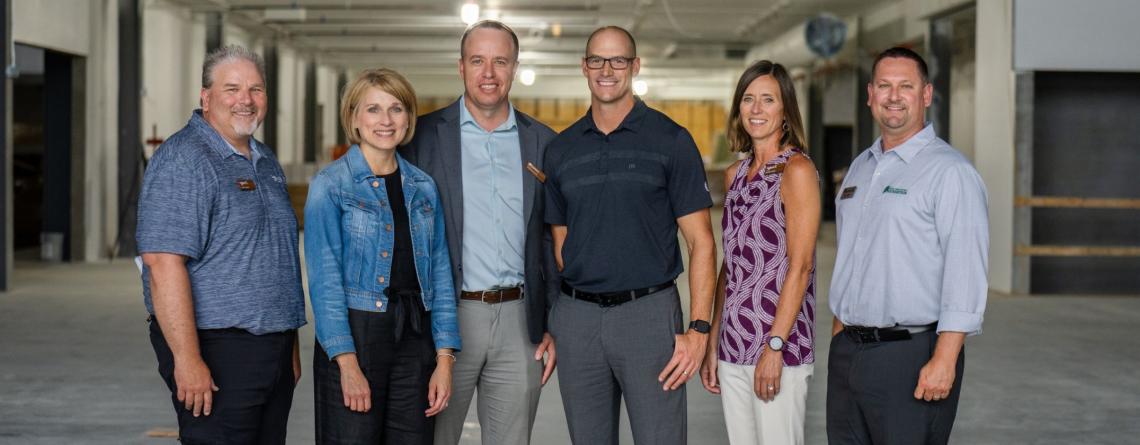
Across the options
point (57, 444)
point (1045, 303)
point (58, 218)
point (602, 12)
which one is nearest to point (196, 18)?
point (58, 218)

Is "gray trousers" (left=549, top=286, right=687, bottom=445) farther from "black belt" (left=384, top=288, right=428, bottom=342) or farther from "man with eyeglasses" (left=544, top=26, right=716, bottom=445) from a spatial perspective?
"black belt" (left=384, top=288, right=428, bottom=342)

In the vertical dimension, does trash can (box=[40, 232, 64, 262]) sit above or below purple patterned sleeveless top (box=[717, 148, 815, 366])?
below

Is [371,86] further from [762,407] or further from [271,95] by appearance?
[271,95]

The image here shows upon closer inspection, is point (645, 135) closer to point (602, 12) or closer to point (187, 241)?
point (187, 241)

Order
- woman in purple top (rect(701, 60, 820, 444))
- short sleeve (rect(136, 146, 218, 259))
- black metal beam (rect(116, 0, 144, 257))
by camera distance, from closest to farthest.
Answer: short sleeve (rect(136, 146, 218, 259)) < woman in purple top (rect(701, 60, 820, 444)) < black metal beam (rect(116, 0, 144, 257))

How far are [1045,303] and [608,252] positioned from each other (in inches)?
320

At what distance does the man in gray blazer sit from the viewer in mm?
3184

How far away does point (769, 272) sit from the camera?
304cm

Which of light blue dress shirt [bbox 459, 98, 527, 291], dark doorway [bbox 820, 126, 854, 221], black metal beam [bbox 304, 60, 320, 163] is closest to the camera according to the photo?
light blue dress shirt [bbox 459, 98, 527, 291]

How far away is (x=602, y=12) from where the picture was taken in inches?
664

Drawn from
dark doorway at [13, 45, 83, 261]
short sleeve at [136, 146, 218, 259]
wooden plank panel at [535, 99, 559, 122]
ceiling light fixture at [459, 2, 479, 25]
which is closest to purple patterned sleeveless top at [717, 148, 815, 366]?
short sleeve at [136, 146, 218, 259]

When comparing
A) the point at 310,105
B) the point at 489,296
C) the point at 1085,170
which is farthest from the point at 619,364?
the point at 310,105

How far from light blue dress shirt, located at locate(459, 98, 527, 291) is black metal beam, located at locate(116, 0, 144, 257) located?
11.6 metres

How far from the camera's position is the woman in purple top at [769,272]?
298cm
